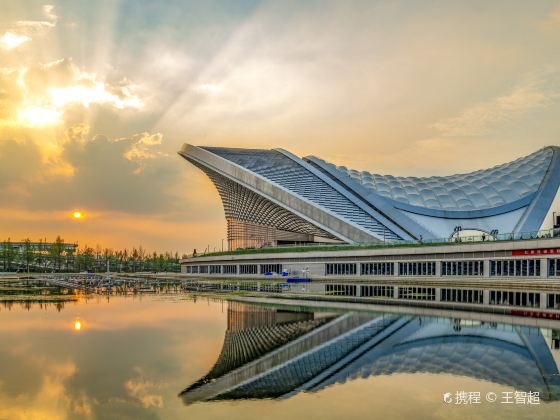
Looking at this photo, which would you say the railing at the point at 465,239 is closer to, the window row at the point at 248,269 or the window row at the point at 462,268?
the window row at the point at 462,268

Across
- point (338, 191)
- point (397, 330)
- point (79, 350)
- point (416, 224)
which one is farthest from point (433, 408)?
point (338, 191)

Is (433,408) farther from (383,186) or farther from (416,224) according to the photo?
(383,186)

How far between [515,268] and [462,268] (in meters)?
5.38

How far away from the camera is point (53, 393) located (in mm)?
12383

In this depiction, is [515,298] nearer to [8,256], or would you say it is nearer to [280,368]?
[280,368]

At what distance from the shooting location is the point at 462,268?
47.8m

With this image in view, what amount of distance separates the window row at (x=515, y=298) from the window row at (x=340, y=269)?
21.3 metres

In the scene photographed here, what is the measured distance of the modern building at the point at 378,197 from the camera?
64625 millimetres

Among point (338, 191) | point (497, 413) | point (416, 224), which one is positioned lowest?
point (497, 413)

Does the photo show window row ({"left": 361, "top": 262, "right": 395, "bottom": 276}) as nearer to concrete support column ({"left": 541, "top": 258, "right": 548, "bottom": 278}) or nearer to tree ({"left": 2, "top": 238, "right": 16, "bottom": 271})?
concrete support column ({"left": 541, "top": 258, "right": 548, "bottom": 278})

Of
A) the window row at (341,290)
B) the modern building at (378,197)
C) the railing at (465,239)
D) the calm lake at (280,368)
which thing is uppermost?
the modern building at (378,197)

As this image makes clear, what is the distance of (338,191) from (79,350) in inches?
2176

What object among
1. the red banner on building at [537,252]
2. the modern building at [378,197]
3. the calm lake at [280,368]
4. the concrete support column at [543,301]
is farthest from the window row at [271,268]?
the calm lake at [280,368]

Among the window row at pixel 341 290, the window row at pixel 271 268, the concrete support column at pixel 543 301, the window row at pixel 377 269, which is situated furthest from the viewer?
the window row at pixel 271 268
